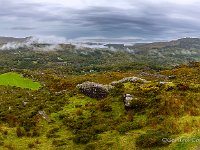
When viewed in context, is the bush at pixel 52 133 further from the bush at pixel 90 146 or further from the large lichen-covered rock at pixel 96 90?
the large lichen-covered rock at pixel 96 90

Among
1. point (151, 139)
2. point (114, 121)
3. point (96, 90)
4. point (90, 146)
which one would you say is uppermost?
point (96, 90)

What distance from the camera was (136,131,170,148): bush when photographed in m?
25.0

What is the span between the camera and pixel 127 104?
34188 millimetres

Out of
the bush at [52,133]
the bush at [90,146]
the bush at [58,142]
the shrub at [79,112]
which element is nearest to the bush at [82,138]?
the bush at [58,142]

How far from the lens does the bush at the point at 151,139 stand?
25.0 m

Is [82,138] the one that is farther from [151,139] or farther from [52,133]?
[151,139]

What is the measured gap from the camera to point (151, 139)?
996 inches

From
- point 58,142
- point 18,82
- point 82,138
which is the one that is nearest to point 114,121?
point 82,138

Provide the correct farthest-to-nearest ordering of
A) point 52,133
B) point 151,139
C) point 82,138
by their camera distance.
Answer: point 52,133
point 82,138
point 151,139

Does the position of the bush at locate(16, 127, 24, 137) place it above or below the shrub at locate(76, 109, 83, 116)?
below

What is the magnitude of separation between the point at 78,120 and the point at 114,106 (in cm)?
436

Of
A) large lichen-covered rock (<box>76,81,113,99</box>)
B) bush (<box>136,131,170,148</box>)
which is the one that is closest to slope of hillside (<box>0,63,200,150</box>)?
bush (<box>136,131,170,148</box>)

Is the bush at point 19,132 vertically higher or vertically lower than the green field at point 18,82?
higher

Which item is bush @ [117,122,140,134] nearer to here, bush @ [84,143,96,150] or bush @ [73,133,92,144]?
bush @ [73,133,92,144]
